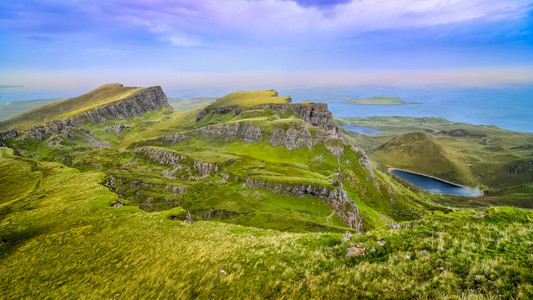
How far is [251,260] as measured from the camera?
73.6 ft

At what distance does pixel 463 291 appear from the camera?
11.2m

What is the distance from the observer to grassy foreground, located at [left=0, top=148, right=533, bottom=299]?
1279 centimetres

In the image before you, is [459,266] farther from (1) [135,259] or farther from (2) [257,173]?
(2) [257,173]

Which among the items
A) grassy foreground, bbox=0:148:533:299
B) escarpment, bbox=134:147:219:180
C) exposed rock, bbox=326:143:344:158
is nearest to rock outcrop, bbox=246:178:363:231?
escarpment, bbox=134:147:219:180

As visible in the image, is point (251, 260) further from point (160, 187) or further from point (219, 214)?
point (160, 187)

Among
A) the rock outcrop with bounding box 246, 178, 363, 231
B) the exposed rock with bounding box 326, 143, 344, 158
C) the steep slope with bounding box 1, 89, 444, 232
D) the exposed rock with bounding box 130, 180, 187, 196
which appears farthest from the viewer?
the exposed rock with bounding box 326, 143, 344, 158

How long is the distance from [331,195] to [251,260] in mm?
111767

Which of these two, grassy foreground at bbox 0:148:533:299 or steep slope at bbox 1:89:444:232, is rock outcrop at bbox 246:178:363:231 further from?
grassy foreground at bbox 0:148:533:299

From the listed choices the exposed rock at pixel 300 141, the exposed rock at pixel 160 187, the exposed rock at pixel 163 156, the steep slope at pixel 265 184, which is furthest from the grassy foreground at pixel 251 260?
the exposed rock at pixel 300 141

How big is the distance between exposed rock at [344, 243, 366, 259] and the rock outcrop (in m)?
109

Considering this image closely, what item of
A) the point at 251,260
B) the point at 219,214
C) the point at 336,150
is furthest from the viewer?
the point at 336,150

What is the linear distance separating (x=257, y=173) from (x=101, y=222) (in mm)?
111458

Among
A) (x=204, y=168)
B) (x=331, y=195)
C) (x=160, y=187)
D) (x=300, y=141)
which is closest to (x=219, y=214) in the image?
(x=160, y=187)

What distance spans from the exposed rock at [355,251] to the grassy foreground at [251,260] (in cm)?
62
